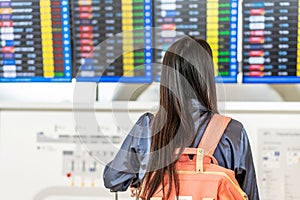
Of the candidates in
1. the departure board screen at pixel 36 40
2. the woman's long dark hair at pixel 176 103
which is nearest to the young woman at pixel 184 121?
the woman's long dark hair at pixel 176 103

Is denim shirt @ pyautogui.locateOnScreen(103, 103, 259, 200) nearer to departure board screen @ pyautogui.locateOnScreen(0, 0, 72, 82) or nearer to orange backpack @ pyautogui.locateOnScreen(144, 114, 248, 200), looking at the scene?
orange backpack @ pyautogui.locateOnScreen(144, 114, 248, 200)

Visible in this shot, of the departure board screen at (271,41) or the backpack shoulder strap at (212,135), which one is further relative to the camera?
the departure board screen at (271,41)

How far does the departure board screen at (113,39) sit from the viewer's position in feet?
7.11

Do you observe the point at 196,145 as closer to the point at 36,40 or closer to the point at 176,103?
the point at 176,103

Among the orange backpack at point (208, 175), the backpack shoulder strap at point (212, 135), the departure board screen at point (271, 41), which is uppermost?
the departure board screen at point (271, 41)

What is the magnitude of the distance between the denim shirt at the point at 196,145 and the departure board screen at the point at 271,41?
79cm

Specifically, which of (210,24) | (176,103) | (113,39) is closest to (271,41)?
(210,24)

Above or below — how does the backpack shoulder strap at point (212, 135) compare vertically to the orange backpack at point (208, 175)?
above

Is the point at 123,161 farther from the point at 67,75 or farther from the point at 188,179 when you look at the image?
the point at 67,75

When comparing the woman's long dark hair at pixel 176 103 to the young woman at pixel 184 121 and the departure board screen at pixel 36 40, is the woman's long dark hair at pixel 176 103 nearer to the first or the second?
the young woman at pixel 184 121

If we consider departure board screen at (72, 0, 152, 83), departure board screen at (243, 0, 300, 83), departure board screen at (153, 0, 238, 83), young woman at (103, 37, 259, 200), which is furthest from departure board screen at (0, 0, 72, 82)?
young woman at (103, 37, 259, 200)

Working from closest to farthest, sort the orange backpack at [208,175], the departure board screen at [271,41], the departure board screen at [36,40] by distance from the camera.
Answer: the orange backpack at [208,175], the departure board screen at [271,41], the departure board screen at [36,40]

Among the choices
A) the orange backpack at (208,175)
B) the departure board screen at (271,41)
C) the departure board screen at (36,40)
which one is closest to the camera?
the orange backpack at (208,175)

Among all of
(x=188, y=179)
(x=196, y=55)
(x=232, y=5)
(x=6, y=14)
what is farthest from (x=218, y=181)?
(x=6, y=14)
